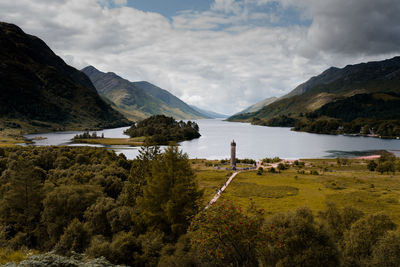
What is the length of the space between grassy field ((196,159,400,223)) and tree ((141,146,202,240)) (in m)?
21.9

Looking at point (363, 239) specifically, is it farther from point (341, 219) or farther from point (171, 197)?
point (171, 197)

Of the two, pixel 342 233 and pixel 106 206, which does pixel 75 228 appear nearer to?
pixel 106 206

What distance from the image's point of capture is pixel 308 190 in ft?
239

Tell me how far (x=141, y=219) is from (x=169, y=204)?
19.3 feet

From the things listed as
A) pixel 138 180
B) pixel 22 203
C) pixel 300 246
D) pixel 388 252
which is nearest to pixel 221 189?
pixel 138 180

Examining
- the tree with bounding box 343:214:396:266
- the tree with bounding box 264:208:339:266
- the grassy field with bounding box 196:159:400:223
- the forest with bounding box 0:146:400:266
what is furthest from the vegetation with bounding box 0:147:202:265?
the grassy field with bounding box 196:159:400:223

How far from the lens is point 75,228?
129 feet

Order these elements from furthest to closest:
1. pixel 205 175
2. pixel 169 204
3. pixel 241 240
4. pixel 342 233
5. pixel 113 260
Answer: pixel 205 175 < pixel 169 204 < pixel 342 233 < pixel 113 260 < pixel 241 240

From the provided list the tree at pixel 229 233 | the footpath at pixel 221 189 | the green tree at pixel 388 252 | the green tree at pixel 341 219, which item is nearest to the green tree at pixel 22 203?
the footpath at pixel 221 189

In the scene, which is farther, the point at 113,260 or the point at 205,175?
the point at 205,175

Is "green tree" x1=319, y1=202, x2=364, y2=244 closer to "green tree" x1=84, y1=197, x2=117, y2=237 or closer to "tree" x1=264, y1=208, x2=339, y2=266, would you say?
"tree" x1=264, y1=208, x2=339, y2=266

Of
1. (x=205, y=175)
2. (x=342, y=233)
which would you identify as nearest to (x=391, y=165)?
(x=205, y=175)

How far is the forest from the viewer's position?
84.6 ft

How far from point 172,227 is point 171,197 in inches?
185
